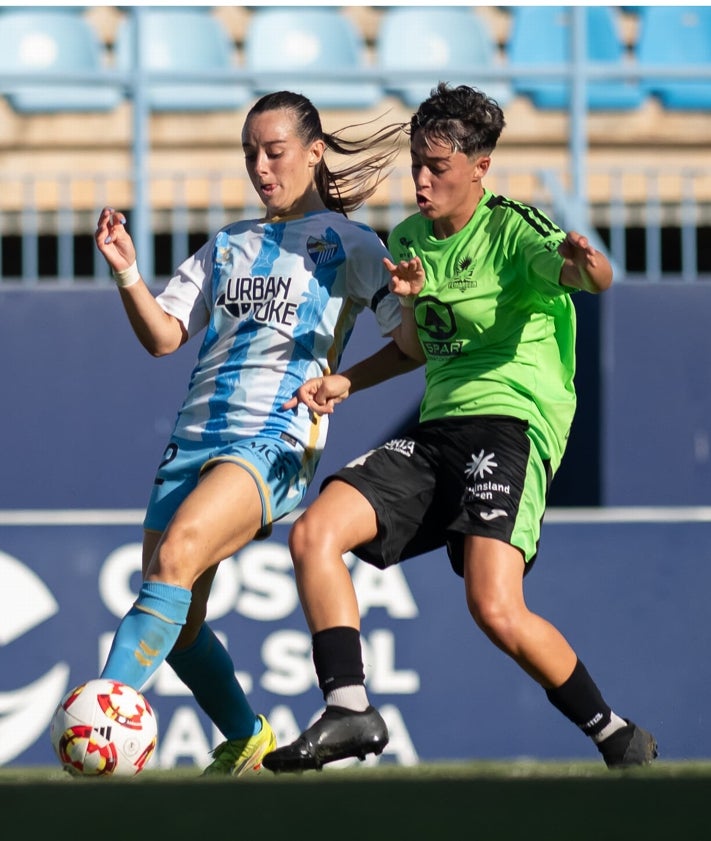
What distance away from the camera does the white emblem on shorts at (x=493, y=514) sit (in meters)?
4.15

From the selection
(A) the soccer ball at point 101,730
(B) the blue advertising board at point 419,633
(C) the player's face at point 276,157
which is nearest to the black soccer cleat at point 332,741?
(A) the soccer ball at point 101,730

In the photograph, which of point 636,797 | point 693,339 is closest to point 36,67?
point 693,339

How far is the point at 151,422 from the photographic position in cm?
800

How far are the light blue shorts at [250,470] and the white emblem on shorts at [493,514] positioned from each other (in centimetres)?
51

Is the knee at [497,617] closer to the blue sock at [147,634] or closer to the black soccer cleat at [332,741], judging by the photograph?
the black soccer cleat at [332,741]

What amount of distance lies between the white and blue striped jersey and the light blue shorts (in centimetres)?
3

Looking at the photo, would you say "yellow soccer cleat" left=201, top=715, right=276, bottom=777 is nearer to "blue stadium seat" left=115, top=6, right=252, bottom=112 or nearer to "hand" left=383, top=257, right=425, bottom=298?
"hand" left=383, top=257, right=425, bottom=298

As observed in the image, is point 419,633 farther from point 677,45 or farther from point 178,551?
point 677,45

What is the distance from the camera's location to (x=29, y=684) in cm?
617

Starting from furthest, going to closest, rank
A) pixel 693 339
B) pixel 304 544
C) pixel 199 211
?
pixel 199 211 < pixel 693 339 < pixel 304 544

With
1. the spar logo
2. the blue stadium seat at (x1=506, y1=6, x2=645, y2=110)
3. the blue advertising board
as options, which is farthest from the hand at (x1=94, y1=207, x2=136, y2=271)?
the blue stadium seat at (x1=506, y1=6, x2=645, y2=110)

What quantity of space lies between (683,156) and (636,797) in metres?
8.62

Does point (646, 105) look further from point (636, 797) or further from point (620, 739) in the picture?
point (636, 797)

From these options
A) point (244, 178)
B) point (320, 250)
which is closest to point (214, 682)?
point (320, 250)
